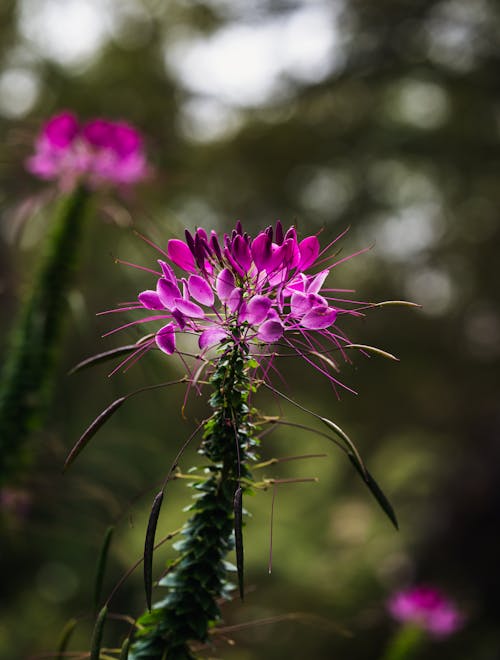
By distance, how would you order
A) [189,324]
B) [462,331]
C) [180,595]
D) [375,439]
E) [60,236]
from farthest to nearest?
1. [375,439]
2. [462,331]
3. [60,236]
4. [180,595]
5. [189,324]

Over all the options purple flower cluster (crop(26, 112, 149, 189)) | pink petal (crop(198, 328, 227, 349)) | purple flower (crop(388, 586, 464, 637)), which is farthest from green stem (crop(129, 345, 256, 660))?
purple flower (crop(388, 586, 464, 637))

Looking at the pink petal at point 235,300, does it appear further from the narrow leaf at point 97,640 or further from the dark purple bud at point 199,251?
the narrow leaf at point 97,640

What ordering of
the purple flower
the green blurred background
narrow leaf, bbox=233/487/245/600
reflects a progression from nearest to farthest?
narrow leaf, bbox=233/487/245/600 < the purple flower < the green blurred background

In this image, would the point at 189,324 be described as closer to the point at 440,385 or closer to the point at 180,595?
the point at 180,595

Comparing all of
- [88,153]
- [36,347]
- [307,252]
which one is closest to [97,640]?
[307,252]

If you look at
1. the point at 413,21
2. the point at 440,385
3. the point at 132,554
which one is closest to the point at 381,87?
the point at 413,21

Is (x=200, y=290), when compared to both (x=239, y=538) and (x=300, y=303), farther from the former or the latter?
(x=239, y=538)

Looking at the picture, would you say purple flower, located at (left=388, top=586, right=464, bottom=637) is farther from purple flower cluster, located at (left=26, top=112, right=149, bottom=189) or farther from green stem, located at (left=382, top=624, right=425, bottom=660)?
purple flower cluster, located at (left=26, top=112, right=149, bottom=189)
